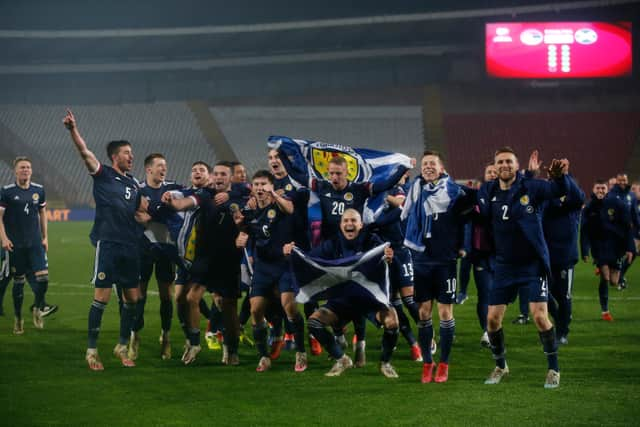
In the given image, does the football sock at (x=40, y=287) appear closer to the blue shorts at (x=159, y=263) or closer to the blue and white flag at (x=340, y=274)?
the blue shorts at (x=159, y=263)

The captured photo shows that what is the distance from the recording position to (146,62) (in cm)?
4712

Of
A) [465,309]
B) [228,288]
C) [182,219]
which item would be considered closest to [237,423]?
[228,288]

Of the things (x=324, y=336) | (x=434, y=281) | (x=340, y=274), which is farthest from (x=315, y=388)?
(x=434, y=281)

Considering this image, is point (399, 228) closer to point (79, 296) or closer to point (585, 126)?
point (79, 296)

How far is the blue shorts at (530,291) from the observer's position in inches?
306

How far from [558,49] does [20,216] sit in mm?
31184

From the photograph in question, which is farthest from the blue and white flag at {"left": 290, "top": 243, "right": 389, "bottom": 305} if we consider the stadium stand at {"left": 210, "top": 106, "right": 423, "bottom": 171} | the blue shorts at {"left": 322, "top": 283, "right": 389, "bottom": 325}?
the stadium stand at {"left": 210, "top": 106, "right": 423, "bottom": 171}

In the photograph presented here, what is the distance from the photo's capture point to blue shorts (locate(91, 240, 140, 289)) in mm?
8914

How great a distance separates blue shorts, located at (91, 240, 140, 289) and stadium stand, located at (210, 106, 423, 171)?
34084mm

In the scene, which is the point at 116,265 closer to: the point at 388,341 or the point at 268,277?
the point at 268,277

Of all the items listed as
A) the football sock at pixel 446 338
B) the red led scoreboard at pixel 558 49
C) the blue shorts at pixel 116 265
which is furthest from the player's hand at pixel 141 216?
the red led scoreboard at pixel 558 49

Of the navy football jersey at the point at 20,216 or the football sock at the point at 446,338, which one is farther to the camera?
the navy football jersey at the point at 20,216

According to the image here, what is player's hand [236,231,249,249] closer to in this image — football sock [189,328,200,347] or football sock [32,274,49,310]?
football sock [189,328,200,347]

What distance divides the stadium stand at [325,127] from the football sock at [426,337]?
3454 cm
